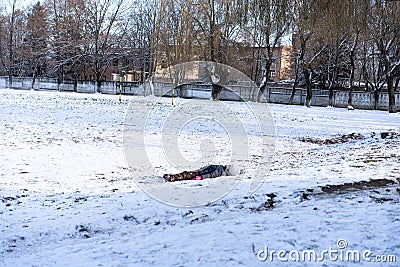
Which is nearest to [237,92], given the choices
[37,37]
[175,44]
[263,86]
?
[263,86]

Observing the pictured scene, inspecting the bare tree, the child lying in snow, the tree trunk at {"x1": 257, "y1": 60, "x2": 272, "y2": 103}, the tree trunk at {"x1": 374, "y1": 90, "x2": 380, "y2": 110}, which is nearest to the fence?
the tree trunk at {"x1": 374, "y1": 90, "x2": 380, "y2": 110}

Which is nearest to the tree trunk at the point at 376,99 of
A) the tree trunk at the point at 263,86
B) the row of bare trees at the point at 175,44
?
the row of bare trees at the point at 175,44

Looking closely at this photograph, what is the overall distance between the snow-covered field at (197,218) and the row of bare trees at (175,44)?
13452 mm

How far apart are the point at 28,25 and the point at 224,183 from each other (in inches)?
1873

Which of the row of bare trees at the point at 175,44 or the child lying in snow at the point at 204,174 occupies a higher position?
the row of bare trees at the point at 175,44

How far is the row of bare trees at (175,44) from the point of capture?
2762 centimetres

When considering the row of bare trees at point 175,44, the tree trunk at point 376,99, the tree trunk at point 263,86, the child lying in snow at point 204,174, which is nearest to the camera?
the child lying in snow at point 204,174

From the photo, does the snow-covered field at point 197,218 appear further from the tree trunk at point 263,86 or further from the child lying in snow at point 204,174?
the tree trunk at point 263,86

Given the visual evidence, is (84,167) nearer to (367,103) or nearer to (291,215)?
(291,215)

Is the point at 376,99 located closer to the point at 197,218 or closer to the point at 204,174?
the point at 204,174

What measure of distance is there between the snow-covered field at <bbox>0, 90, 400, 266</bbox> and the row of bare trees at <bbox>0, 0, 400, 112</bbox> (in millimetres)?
13452

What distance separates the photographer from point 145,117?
17.0 m

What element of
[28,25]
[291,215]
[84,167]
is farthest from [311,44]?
[28,25]

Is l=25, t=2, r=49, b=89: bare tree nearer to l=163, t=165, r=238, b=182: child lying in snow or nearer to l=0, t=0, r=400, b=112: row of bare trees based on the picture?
l=0, t=0, r=400, b=112: row of bare trees
